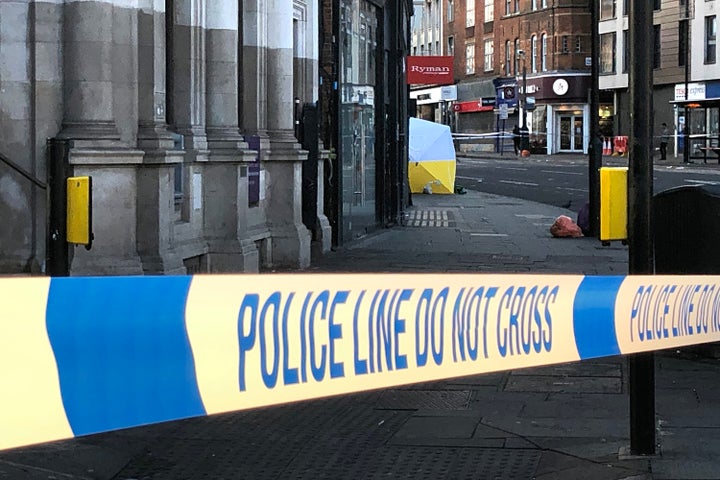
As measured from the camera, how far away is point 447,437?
23.6 feet

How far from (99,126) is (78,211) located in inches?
168

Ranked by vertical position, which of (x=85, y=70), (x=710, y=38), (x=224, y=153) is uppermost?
(x=710, y=38)

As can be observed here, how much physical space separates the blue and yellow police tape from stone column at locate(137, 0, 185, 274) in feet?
18.1

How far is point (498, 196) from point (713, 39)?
99.8 feet

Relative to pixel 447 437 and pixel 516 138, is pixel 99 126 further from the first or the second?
pixel 516 138

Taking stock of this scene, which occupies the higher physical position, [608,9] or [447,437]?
[608,9]

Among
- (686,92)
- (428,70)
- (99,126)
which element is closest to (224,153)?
(99,126)

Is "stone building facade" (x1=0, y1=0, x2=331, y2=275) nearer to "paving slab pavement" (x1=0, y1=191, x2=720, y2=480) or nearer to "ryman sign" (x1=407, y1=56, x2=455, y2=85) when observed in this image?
"paving slab pavement" (x1=0, y1=191, x2=720, y2=480)

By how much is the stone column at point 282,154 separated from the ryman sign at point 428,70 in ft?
51.9

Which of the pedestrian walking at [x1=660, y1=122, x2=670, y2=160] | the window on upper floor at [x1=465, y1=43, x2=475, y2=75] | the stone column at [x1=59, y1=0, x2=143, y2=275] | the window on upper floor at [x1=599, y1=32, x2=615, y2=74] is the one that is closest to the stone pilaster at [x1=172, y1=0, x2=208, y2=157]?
the stone column at [x1=59, y1=0, x2=143, y2=275]

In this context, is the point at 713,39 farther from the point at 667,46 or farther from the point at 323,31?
the point at 323,31

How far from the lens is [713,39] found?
60.2 meters

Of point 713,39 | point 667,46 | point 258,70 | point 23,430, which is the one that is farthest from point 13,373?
point 667,46

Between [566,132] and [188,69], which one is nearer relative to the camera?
[188,69]
